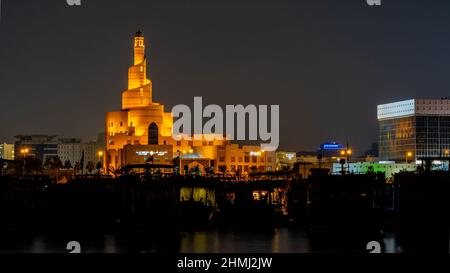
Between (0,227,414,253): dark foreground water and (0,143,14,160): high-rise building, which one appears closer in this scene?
(0,227,414,253): dark foreground water

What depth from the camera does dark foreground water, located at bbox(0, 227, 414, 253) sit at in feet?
169

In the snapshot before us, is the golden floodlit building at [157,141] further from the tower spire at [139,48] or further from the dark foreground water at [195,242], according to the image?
the dark foreground water at [195,242]

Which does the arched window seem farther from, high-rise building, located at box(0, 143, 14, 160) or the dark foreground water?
the dark foreground water

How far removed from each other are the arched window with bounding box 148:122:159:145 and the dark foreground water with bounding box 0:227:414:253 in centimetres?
7718

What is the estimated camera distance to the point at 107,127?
5723 inches

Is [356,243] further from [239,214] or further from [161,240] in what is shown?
[239,214]

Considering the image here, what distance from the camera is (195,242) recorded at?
55719 millimetres

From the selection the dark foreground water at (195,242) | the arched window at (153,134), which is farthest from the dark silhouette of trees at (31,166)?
the dark foreground water at (195,242)

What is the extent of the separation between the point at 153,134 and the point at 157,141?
1132 mm

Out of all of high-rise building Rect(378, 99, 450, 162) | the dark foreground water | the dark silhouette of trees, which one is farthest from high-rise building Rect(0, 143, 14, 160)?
the dark foreground water
